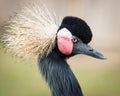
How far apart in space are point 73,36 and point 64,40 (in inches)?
2.0

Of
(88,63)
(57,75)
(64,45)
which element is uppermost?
(64,45)

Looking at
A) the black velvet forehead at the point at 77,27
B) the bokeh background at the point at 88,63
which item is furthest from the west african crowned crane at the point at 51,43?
the bokeh background at the point at 88,63

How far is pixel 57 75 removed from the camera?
12.4 ft

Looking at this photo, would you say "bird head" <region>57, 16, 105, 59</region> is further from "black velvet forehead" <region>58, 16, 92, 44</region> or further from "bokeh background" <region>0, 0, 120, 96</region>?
"bokeh background" <region>0, 0, 120, 96</region>

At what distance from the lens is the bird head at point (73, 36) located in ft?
12.2

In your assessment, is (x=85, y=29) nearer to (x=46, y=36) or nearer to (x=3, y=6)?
(x=46, y=36)

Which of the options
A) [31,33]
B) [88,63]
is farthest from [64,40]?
[88,63]

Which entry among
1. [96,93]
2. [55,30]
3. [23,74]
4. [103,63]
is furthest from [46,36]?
[103,63]

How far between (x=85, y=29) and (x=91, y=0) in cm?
501

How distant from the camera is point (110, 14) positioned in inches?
343

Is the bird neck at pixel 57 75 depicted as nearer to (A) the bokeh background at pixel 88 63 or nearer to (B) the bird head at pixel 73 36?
(B) the bird head at pixel 73 36

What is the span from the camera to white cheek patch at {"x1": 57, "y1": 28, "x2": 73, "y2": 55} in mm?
3748

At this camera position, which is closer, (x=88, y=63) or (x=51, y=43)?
(x=51, y=43)

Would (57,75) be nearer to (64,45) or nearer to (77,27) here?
(64,45)
